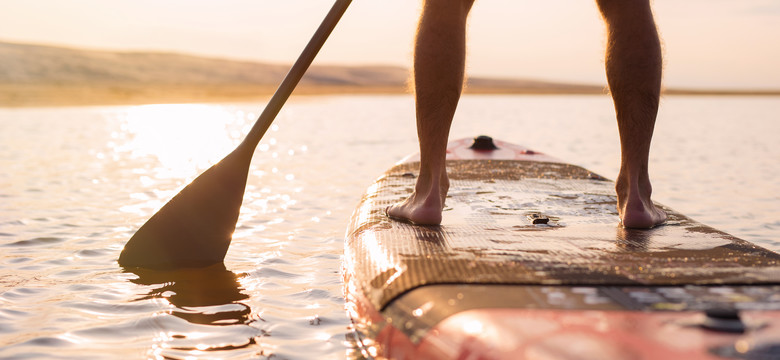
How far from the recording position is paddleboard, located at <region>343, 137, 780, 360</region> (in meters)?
1.25

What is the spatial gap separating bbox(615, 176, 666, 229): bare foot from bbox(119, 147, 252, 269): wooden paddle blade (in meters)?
1.53

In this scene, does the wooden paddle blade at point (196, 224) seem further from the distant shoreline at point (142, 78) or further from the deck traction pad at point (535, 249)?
the distant shoreline at point (142, 78)

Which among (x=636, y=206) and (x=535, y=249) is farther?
(x=636, y=206)

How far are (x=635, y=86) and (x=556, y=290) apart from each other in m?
1.05

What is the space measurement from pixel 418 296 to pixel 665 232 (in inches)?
41.3

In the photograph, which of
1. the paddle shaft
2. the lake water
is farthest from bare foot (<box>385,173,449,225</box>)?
the paddle shaft

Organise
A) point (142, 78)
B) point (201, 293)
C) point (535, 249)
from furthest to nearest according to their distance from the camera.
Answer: point (142, 78)
point (201, 293)
point (535, 249)

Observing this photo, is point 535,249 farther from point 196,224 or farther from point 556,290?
point 196,224

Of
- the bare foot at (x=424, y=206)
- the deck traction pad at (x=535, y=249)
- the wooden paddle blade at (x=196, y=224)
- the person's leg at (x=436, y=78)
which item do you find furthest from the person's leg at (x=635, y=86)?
the wooden paddle blade at (x=196, y=224)

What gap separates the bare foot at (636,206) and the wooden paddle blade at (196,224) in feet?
5.02

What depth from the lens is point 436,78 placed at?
2283 millimetres

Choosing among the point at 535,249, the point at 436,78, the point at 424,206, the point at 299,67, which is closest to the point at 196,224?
the point at 299,67

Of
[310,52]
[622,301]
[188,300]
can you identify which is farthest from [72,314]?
[622,301]

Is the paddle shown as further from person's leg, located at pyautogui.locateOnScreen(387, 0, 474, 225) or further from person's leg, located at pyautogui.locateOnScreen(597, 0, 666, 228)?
person's leg, located at pyautogui.locateOnScreen(597, 0, 666, 228)
